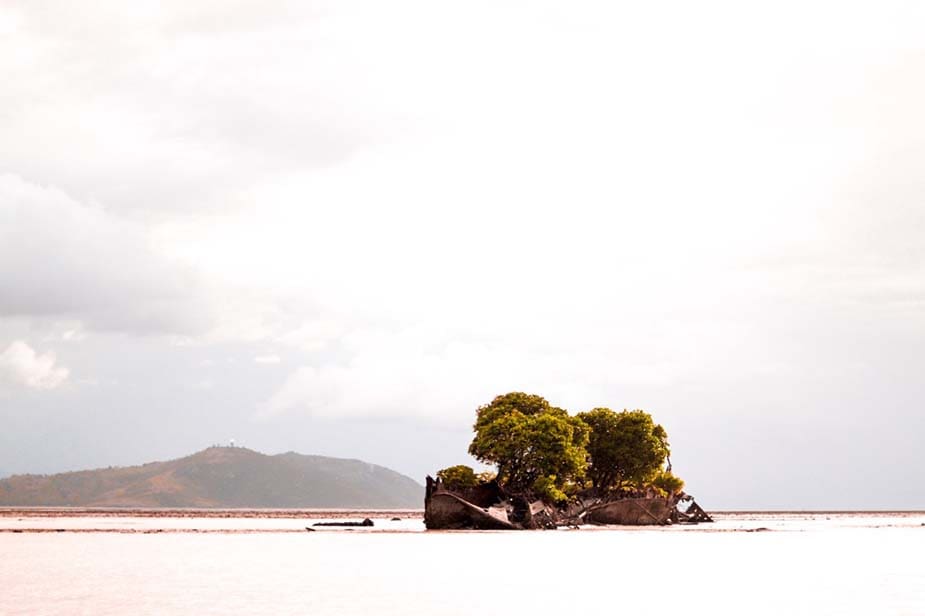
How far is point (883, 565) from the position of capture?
166ft

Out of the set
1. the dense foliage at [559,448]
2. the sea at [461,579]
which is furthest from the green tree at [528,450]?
the sea at [461,579]

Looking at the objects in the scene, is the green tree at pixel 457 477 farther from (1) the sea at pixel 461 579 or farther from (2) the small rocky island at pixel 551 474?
(1) the sea at pixel 461 579

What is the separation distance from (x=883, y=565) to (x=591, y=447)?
249 ft

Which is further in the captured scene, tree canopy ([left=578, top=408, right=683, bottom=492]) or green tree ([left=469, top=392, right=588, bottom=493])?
tree canopy ([left=578, top=408, right=683, bottom=492])

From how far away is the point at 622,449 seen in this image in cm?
12419

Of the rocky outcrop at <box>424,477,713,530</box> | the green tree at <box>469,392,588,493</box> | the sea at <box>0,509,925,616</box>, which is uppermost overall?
the green tree at <box>469,392,588,493</box>

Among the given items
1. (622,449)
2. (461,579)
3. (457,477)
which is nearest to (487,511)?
(457,477)

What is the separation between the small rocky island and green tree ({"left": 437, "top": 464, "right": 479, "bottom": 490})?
0.09m

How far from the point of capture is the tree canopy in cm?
12425

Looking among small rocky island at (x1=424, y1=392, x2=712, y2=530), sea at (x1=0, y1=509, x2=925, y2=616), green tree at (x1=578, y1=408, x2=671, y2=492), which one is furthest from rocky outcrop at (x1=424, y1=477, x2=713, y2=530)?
sea at (x1=0, y1=509, x2=925, y2=616)

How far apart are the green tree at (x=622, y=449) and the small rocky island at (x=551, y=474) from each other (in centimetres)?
11

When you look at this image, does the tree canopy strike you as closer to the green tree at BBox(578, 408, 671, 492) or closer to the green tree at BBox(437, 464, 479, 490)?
the green tree at BBox(578, 408, 671, 492)

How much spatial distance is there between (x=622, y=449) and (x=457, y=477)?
3284 centimetres

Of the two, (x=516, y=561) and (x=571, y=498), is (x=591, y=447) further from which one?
(x=516, y=561)
